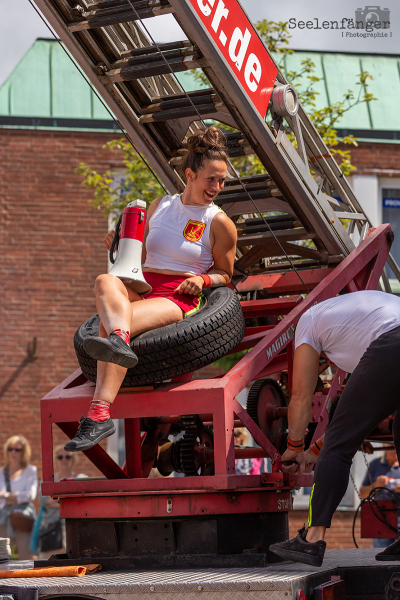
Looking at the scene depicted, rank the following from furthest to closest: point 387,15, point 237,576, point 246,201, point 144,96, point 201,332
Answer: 1. point 387,15
2. point 246,201
3. point 144,96
4. point 201,332
5. point 237,576

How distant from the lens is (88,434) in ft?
12.7

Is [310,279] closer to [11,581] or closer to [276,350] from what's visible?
[276,350]

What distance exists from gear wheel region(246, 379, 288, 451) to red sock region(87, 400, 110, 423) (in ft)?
4.03

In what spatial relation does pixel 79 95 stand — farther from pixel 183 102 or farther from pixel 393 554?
pixel 393 554

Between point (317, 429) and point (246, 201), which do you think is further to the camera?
point (246, 201)

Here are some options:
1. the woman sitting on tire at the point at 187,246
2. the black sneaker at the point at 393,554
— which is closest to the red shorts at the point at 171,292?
the woman sitting on tire at the point at 187,246

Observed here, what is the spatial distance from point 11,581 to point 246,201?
3.44 meters

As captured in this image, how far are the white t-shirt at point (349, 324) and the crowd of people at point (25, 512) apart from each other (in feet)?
21.3

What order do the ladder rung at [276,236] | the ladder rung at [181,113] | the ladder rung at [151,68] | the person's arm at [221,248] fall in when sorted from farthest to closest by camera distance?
the ladder rung at [276,236] < the ladder rung at [181,113] < the ladder rung at [151,68] < the person's arm at [221,248]

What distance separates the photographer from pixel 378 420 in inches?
148

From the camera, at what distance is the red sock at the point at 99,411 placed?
Result: 3.98m

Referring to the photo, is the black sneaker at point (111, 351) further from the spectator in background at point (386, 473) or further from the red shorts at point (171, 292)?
the spectator in background at point (386, 473)

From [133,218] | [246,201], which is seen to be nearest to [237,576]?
[133,218]

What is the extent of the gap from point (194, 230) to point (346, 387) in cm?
157
